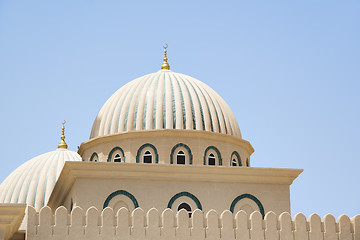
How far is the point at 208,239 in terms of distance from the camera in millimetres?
16047

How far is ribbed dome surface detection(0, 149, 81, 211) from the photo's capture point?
89.9ft

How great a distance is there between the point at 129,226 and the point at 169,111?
6881 millimetres

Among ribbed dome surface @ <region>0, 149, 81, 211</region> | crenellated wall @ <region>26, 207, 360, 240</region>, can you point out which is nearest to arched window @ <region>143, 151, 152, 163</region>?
crenellated wall @ <region>26, 207, 360, 240</region>

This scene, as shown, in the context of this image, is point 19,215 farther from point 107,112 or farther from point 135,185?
point 107,112

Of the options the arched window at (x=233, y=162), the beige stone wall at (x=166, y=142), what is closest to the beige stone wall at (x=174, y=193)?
the beige stone wall at (x=166, y=142)

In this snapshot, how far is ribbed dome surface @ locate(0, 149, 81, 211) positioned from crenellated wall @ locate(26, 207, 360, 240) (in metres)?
11.7

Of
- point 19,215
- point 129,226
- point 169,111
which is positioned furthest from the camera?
point 169,111

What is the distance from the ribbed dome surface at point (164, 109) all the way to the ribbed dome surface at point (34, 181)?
16.9 ft

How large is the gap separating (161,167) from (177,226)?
3546mm

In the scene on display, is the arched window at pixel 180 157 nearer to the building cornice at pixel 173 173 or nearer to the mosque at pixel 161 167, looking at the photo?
the mosque at pixel 161 167

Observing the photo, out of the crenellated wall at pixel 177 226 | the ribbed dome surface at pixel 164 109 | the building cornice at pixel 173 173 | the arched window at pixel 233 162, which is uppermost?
the ribbed dome surface at pixel 164 109

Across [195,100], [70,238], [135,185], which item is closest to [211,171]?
[135,185]

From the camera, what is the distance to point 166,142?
21.5 m

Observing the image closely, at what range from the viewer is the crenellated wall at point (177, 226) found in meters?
15.5
